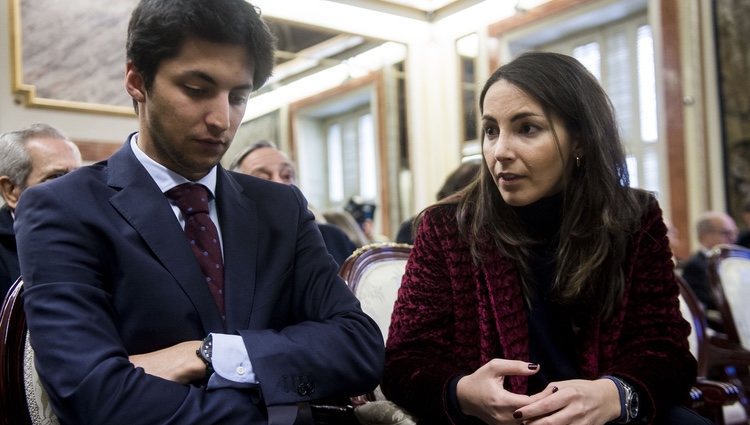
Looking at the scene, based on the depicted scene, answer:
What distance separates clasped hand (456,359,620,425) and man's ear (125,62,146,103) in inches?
33.0

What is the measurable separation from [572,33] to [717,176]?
77.2 inches

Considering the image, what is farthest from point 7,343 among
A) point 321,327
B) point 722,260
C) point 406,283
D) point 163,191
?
point 722,260

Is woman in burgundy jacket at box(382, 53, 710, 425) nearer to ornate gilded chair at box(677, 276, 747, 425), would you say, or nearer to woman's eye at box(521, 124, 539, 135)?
woman's eye at box(521, 124, 539, 135)

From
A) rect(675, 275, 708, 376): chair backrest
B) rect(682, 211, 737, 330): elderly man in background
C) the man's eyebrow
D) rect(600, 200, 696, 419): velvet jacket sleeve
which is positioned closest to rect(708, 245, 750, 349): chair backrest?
rect(675, 275, 708, 376): chair backrest

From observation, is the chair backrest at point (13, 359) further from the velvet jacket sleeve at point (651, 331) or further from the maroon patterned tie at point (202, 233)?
the velvet jacket sleeve at point (651, 331)

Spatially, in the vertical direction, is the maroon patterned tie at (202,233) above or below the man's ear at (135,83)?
below

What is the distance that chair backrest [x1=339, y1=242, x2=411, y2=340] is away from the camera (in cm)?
187

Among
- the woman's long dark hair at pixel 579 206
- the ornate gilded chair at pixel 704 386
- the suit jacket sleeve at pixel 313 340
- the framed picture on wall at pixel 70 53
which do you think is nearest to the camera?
the suit jacket sleeve at pixel 313 340

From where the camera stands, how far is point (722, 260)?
2711 millimetres

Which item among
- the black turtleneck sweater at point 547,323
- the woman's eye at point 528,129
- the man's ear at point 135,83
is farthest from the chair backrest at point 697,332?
the man's ear at point 135,83

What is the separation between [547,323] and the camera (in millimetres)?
1621

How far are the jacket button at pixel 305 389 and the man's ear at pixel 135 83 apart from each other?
61cm

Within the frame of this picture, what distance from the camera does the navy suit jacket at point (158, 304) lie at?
116 centimetres

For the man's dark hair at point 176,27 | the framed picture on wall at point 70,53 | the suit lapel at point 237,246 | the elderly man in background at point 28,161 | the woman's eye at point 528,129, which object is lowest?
the suit lapel at point 237,246
